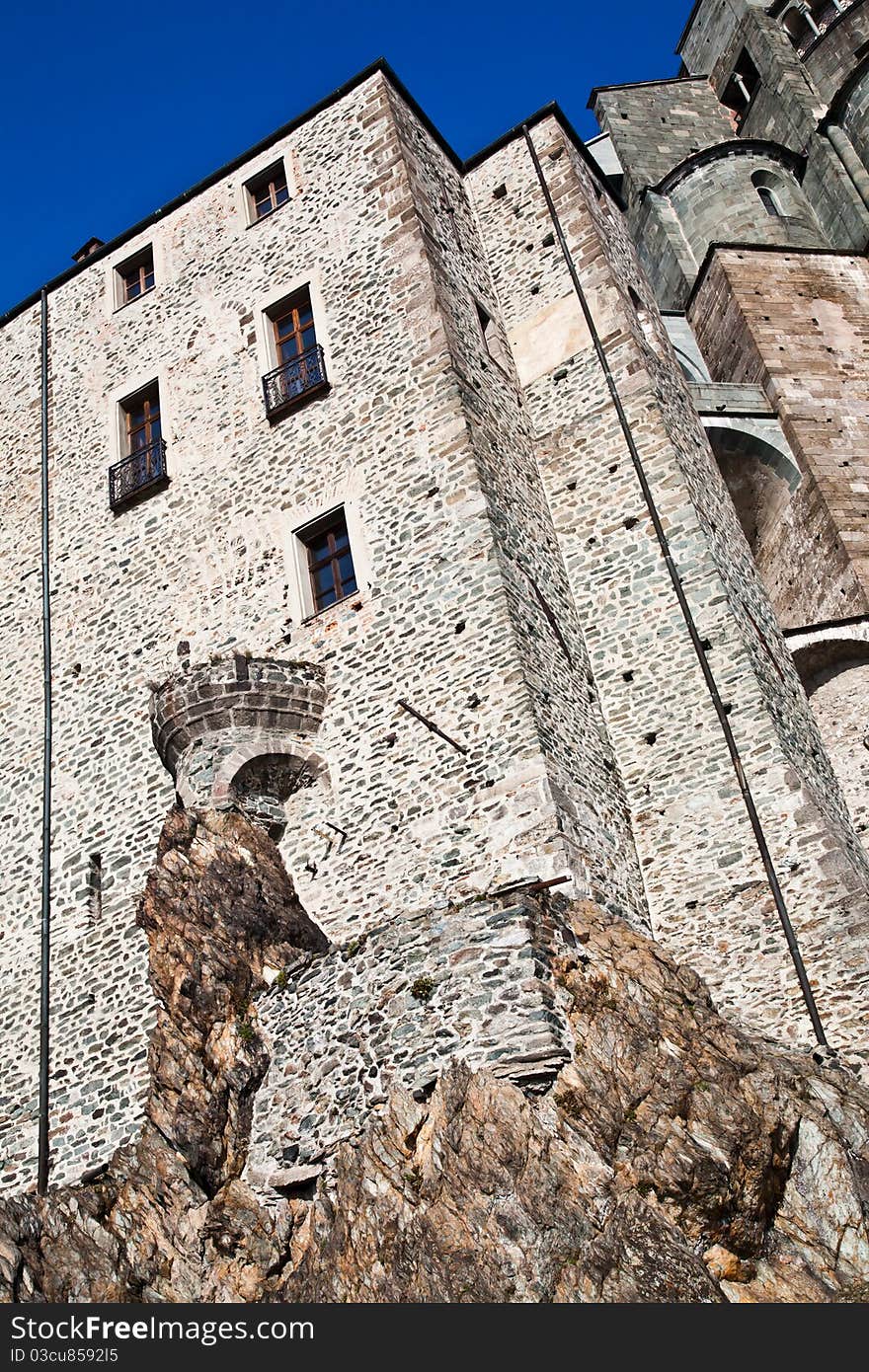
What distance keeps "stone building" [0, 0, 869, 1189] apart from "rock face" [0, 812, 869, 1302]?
37 cm

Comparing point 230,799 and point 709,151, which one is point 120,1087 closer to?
point 230,799

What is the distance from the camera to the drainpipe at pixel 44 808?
44.3ft

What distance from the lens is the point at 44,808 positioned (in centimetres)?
1591

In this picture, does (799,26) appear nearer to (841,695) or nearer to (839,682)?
(839,682)

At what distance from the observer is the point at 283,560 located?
15.7 metres

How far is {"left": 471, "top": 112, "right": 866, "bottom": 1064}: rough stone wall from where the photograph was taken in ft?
42.9

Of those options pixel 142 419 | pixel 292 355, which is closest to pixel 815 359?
pixel 292 355

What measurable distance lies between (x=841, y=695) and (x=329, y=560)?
657 cm

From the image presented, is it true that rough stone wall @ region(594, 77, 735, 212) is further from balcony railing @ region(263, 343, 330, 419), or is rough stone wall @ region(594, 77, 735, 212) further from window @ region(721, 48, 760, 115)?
balcony railing @ region(263, 343, 330, 419)

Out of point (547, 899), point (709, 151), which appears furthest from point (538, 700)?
point (709, 151)

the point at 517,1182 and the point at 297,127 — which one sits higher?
the point at 297,127

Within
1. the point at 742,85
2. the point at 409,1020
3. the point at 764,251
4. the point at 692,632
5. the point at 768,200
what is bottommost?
the point at 409,1020

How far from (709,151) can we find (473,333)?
13.6 meters

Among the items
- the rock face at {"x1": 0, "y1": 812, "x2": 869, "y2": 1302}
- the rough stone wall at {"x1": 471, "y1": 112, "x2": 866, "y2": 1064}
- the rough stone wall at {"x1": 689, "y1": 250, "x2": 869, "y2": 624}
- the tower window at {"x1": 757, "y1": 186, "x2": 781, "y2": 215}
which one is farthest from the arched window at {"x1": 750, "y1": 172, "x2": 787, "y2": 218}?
the rock face at {"x1": 0, "y1": 812, "x2": 869, "y2": 1302}
